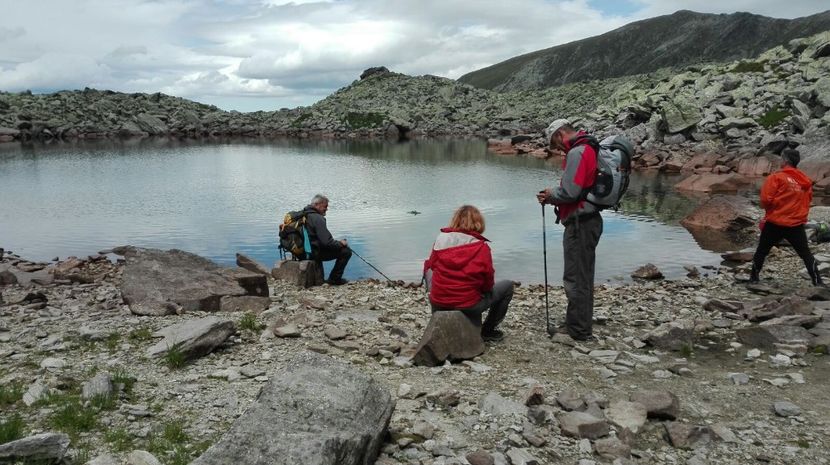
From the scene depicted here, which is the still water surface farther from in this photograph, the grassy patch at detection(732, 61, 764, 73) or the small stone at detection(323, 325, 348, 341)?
the grassy patch at detection(732, 61, 764, 73)

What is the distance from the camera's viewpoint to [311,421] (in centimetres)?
570

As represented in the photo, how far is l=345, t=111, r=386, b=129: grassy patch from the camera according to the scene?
119 meters

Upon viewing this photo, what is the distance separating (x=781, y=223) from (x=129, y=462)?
13997mm

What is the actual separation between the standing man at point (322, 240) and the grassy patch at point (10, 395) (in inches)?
373

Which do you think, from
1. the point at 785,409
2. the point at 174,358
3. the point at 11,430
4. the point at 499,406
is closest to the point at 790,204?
the point at 785,409

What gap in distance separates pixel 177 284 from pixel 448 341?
6752mm

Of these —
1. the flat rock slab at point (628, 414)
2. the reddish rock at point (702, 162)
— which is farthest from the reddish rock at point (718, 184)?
the flat rock slab at point (628, 414)

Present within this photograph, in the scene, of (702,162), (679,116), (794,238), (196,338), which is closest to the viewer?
(196,338)

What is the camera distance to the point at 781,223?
1420cm

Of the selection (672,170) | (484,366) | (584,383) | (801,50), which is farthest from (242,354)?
(801,50)

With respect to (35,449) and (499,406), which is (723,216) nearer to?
(499,406)

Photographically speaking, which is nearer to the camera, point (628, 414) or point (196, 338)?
point (628, 414)

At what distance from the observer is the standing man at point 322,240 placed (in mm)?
16797

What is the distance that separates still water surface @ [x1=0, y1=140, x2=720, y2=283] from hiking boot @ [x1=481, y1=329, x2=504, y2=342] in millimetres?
8870
